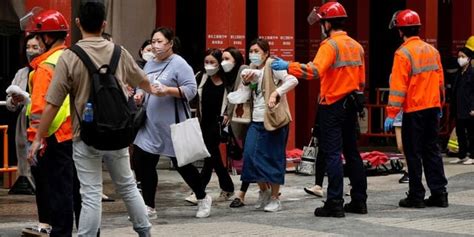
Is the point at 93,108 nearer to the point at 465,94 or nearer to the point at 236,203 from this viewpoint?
the point at 236,203

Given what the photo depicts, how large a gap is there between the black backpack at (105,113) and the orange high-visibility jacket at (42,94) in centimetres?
68

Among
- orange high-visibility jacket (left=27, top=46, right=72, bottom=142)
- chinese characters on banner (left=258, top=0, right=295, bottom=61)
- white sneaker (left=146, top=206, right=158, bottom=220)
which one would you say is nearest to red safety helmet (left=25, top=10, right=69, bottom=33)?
orange high-visibility jacket (left=27, top=46, right=72, bottom=142)

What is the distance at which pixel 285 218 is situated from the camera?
10.7 metres

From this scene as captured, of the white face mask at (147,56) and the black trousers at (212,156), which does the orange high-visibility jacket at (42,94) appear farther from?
the black trousers at (212,156)

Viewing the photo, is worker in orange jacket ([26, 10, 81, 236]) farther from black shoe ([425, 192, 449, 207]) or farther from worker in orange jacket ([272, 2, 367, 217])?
black shoe ([425, 192, 449, 207])

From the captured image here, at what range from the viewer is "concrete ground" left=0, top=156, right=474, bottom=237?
973 cm

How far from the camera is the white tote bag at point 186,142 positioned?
1029 centimetres

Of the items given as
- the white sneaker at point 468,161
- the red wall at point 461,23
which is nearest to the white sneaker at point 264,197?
the white sneaker at point 468,161

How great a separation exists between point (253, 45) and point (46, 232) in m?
3.29

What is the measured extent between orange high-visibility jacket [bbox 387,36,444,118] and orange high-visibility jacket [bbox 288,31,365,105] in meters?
0.61

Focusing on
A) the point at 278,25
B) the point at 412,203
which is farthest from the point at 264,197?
the point at 278,25

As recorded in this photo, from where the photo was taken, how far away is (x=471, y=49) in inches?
708

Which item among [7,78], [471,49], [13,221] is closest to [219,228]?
[13,221]

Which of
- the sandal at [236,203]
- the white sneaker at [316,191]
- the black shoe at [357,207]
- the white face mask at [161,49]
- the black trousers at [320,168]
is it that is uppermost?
the white face mask at [161,49]
